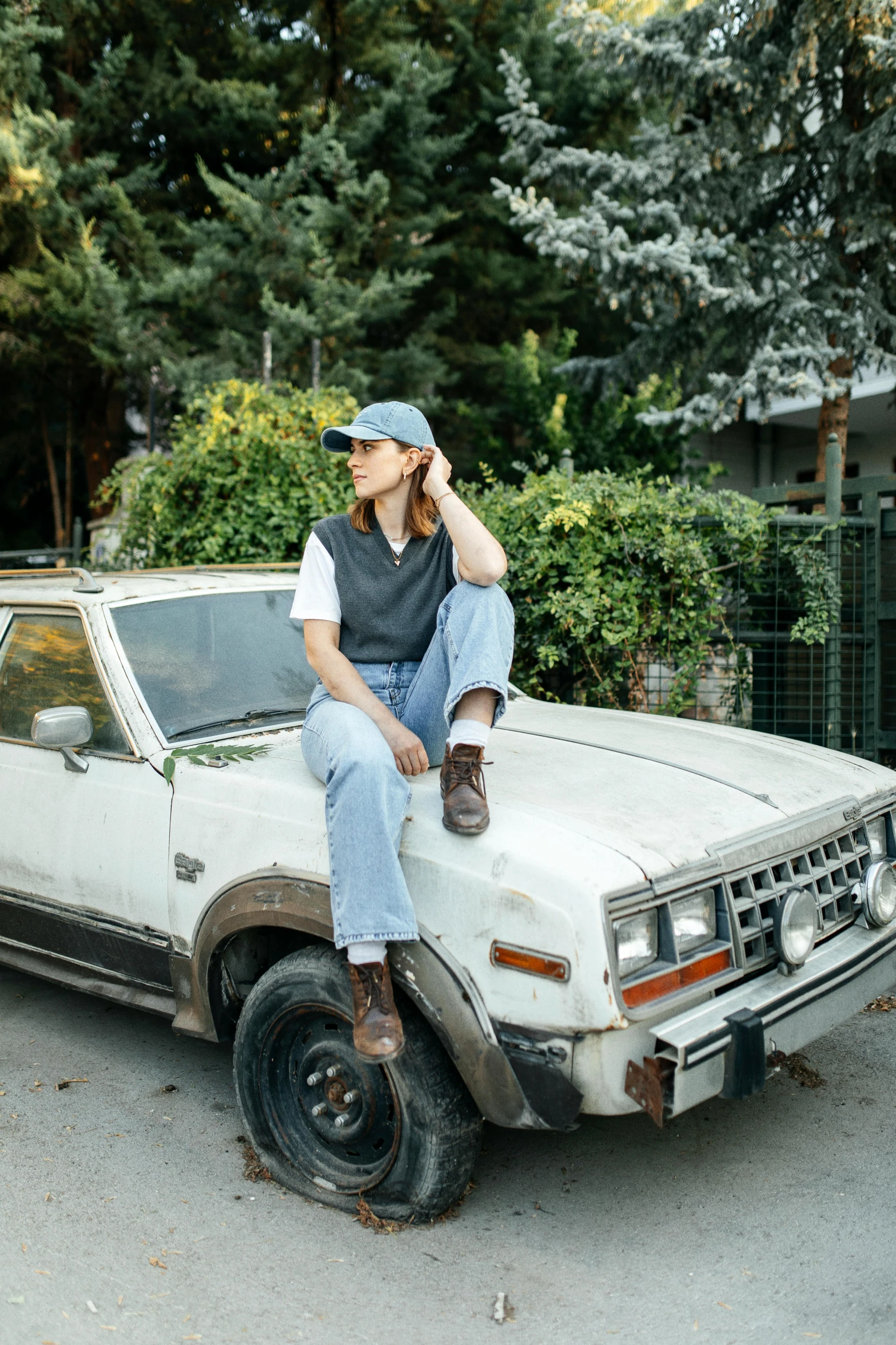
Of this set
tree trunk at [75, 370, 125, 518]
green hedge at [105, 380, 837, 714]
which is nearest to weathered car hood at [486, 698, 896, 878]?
green hedge at [105, 380, 837, 714]

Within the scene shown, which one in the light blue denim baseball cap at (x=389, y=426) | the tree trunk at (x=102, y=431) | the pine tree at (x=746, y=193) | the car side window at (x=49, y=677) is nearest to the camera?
the light blue denim baseball cap at (x=389, y=426)

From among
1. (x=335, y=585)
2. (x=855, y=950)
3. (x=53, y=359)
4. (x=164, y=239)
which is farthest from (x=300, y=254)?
(x=855, y=950)

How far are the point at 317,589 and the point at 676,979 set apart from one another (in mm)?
1530

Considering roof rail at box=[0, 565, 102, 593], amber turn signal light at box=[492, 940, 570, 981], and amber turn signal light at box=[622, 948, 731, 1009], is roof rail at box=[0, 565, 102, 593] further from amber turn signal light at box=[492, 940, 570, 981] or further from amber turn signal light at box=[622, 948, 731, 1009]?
amber turn signal light at box=[622, 948, 731, 1009]

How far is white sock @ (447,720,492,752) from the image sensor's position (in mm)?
2818

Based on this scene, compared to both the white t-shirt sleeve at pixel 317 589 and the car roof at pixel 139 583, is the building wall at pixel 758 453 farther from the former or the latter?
the white t-shirt sleeve at pixel 317 589

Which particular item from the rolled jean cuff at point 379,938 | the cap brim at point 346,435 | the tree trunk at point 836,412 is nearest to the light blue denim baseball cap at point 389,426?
the cap brim at point 346,435

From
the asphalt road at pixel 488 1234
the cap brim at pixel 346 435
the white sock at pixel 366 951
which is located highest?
the cap brim at pixel 346 435

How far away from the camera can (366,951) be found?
103 inches

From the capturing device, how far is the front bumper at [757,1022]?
8.02 ft

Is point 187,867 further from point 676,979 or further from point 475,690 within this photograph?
point 676,979

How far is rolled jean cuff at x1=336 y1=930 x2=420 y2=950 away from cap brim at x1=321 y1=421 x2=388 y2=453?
1489 millimetres

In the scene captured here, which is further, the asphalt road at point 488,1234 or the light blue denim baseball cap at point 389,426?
the light blue denim baseball cap at point 389,426

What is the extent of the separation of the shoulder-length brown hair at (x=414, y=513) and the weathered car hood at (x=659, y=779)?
0.75 metres
